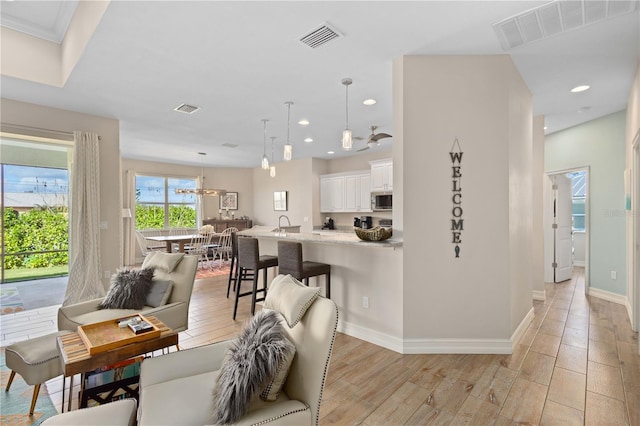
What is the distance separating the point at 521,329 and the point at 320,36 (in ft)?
11.4

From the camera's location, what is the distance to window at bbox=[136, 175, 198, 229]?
834cm

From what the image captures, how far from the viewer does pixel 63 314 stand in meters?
2.65

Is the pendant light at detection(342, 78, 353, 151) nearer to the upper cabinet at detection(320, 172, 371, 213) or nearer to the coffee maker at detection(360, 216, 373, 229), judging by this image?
the upper cabinet at detection(320, 172, 371, 213)

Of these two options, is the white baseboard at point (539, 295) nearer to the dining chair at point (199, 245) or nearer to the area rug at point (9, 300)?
the dining chair at point (199, 245)

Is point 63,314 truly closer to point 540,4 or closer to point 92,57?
point 92,57

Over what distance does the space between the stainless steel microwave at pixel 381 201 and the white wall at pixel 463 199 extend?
3.83 metres

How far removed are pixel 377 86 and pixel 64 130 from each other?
169 inches

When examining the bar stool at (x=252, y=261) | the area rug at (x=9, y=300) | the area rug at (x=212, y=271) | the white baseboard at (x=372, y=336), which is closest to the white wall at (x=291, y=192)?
the area rug at (x=212, y=271)

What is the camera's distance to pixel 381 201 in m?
6.88

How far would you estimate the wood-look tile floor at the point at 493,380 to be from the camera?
2039 millimetres

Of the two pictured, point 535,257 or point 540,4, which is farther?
point 535,257

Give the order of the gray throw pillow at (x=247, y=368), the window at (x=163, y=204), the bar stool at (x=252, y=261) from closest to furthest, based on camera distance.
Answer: the gray throw pillow at (x=247, y=368) → the bar stool at (x=252, y=261) → the window at (x=163, y=204)

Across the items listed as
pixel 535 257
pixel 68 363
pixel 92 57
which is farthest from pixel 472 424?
pixel 92 57

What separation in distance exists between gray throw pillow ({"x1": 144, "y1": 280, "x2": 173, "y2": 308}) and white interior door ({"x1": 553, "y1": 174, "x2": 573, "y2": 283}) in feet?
20.9
